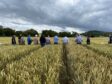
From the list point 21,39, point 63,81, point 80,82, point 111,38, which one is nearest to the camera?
point 80,82

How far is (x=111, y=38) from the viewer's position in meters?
34.6

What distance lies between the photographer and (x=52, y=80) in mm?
4758

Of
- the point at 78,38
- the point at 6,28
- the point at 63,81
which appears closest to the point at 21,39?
the point at 78,38

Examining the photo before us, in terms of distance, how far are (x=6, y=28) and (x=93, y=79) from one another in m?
98.9

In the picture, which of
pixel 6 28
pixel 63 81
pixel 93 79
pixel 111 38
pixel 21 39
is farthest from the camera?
pixel 6 28

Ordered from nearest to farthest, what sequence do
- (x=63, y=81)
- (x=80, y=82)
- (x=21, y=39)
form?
1. (x=80, y=82)
2. (x=63, y=81)
3. (x=21, y=39)

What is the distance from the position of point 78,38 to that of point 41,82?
28.2 metres

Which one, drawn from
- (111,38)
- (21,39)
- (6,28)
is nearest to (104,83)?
(21,39)

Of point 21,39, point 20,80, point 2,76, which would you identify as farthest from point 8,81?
point 21,39

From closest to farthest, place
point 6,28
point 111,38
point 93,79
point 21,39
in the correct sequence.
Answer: point 93,79, point 21,39, point 111,38, point 6,28

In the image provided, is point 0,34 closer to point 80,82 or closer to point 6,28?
point 6,28

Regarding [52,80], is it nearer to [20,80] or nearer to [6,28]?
[20,80]

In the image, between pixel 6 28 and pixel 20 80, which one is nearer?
pixel 20 80

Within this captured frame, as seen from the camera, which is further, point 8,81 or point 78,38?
point 78,38
